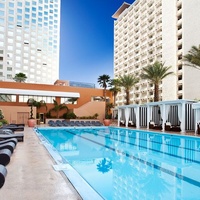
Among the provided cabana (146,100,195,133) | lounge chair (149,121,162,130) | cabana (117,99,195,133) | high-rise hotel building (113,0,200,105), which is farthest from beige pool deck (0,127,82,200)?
high-rise hotel building (113,0,200,105)

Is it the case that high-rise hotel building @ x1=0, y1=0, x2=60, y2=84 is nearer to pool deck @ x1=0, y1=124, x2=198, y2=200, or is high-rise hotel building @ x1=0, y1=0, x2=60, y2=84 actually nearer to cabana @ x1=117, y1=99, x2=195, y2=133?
cabana @ x1=117, y1=99, x2=195, y2=133

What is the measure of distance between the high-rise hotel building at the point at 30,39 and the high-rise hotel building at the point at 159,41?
990 inches

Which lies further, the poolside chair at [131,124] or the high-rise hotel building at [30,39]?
the high-rise hotel building at [30,39]

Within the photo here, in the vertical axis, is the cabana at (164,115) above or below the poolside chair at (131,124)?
above

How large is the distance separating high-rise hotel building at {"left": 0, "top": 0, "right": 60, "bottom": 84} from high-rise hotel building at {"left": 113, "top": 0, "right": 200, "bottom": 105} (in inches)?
990

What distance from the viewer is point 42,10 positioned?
84.7m

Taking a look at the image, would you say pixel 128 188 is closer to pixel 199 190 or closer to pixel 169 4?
pixel 199 190

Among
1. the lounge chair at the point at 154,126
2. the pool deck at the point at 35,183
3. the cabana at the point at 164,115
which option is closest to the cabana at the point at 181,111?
the cabana at the point at 164,115

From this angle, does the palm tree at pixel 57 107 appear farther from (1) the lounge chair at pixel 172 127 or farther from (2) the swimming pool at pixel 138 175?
(2) the swimming pool at pixel 138 175

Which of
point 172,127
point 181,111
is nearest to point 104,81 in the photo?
point 172,127

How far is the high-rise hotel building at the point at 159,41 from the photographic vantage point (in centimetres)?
4628

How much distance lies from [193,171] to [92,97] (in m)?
30.7

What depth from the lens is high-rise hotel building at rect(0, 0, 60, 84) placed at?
73.1 meters

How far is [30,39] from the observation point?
79.3 metres
